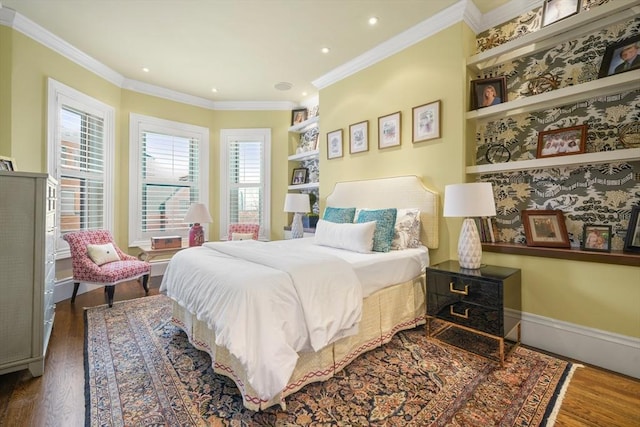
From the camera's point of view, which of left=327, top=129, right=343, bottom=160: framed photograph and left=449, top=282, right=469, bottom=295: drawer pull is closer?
left=449, top=282, right=469, bottom=295: drawer pull

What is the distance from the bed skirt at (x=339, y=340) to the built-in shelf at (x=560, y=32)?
220 centimetres

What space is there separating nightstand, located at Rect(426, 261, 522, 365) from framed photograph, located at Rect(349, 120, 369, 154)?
1.84m

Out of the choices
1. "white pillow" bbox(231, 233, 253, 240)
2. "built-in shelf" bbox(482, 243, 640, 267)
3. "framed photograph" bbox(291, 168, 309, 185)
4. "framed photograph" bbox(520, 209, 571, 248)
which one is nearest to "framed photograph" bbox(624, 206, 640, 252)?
"built-in shelf" bbox(482, 243, 640, 267)

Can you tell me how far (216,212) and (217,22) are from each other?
10.5 feet

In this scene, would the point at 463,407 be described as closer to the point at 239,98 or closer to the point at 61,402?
the point at 61,402

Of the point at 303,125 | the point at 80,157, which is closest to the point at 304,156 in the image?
the point at 303,125

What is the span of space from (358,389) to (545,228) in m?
2.07

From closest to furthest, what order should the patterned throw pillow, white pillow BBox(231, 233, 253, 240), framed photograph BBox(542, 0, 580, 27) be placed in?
framed photograph BBox(542, 0, 580, 27)
the patterned throw pillow
white pillow BBox(231, 233, 253, 240)

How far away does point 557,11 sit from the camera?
8.08ft

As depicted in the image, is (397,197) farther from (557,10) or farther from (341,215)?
(557,10)

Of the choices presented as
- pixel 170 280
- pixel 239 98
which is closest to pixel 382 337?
pixel 170 280

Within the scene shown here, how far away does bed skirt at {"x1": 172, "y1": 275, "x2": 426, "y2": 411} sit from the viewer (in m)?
1.72

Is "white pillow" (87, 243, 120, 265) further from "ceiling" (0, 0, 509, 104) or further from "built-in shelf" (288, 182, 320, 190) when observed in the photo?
"built-in shelf" (288, 182, 320, 190)

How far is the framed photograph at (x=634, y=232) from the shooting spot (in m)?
2.07
